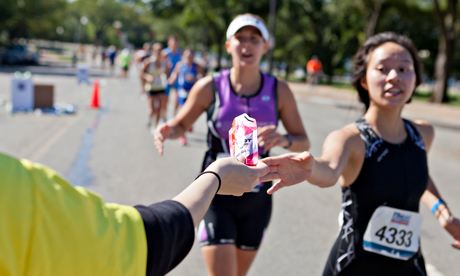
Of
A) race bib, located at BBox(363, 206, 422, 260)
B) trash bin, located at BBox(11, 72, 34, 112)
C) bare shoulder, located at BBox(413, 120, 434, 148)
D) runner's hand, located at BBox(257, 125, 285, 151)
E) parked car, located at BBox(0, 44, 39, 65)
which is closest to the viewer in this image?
race bib, located at BBox(363, 206, 422, 260)

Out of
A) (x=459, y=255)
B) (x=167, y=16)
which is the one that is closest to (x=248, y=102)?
(x=459, y=255)

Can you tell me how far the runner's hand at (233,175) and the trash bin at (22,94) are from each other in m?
14.2

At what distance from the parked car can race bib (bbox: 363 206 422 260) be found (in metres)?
41.7

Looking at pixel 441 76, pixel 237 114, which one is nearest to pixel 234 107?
pixel 237 114

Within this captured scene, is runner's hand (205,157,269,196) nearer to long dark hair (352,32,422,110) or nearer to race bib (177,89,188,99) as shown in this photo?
long dark hair (352,32,422,110)

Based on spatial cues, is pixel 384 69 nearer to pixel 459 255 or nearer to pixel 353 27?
pixel 459 255

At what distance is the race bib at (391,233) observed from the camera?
2691mm

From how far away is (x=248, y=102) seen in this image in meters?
3.52

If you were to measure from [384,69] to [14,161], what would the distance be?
215 cm

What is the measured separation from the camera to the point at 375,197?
270 centimetres

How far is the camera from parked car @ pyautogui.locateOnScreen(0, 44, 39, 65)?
134ft

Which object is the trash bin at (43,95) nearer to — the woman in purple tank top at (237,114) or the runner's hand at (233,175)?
the woman in purple tank top at (237,114)

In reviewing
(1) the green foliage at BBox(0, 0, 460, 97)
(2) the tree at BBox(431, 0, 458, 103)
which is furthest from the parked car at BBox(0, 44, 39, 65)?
(2) the tree at BBox(431, 0, 458, 103)

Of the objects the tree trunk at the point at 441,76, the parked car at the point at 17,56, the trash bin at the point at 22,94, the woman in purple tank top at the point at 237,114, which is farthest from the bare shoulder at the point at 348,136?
the parked car at the point at 17,56
